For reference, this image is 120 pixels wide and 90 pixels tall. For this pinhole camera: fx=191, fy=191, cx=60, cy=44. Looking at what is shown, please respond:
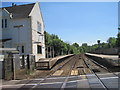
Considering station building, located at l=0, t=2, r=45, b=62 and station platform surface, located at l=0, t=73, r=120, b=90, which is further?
station building, located at l=0, t=2, r=45, b=62

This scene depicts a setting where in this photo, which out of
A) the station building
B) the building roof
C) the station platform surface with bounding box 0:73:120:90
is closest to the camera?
the station platform surface with bounding box 0:73:120:90

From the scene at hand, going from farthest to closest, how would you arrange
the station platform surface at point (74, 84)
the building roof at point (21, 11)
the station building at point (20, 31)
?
the building roof at point (21, 11) → the station building at point (20, 31) → the station platform surface at point (74, 84)

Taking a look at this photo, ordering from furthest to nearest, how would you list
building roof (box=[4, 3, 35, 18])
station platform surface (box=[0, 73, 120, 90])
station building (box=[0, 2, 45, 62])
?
building roof (box=[4, 3, 35, 18])
station building (box=[0, 2, 45, 62])
station platform surface (box=[0, 73, 120, 90])

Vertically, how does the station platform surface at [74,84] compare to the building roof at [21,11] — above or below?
below

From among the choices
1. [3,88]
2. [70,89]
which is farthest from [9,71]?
[70,89]

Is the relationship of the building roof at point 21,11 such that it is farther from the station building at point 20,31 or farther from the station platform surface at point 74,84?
the station platform surface at point 74,84

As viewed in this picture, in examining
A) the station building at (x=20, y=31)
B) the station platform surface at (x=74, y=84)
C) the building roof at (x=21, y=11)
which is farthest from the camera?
the building roof at (x=21, y=11)

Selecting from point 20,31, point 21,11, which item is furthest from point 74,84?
point 21,11

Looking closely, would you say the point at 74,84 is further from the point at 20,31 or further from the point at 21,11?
the point at 21,11

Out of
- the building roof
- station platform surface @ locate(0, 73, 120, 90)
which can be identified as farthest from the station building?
station platform surface @ locate(0, 73, 120, 90)

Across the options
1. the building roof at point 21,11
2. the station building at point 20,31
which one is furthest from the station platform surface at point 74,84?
the building roof at point 21,11

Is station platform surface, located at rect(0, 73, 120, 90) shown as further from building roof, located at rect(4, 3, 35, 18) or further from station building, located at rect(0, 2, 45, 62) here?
building roof, located at rect(4, 3, 35, 18)

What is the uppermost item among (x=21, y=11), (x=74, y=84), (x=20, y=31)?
(x=21, y=11)

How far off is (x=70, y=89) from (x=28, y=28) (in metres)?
20.7
